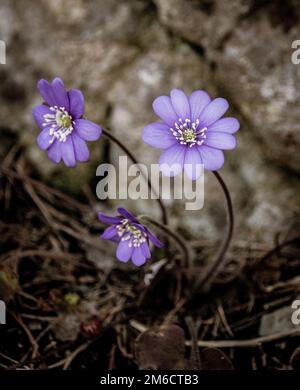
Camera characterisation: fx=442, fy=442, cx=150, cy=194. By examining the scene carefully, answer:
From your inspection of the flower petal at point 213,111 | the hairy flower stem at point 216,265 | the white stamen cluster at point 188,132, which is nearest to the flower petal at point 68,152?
the white stamen cluster at point 188,132

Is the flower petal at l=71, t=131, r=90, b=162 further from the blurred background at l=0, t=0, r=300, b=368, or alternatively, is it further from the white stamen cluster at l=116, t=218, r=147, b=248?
the blurred background at l=0, t=0, r=300, b=368

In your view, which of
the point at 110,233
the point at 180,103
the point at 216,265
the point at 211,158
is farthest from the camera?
the point at 216,265

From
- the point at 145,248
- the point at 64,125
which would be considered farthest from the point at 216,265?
the point at 64,125

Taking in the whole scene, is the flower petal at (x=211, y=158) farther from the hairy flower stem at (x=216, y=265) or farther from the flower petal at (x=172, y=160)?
the hairy flower stem at (x=216, y=265)

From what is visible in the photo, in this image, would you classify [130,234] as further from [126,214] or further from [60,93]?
[60,93]

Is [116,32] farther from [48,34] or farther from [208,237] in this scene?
[208,237]

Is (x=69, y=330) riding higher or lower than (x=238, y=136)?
lower

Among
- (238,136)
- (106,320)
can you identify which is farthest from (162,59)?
(106,320)
